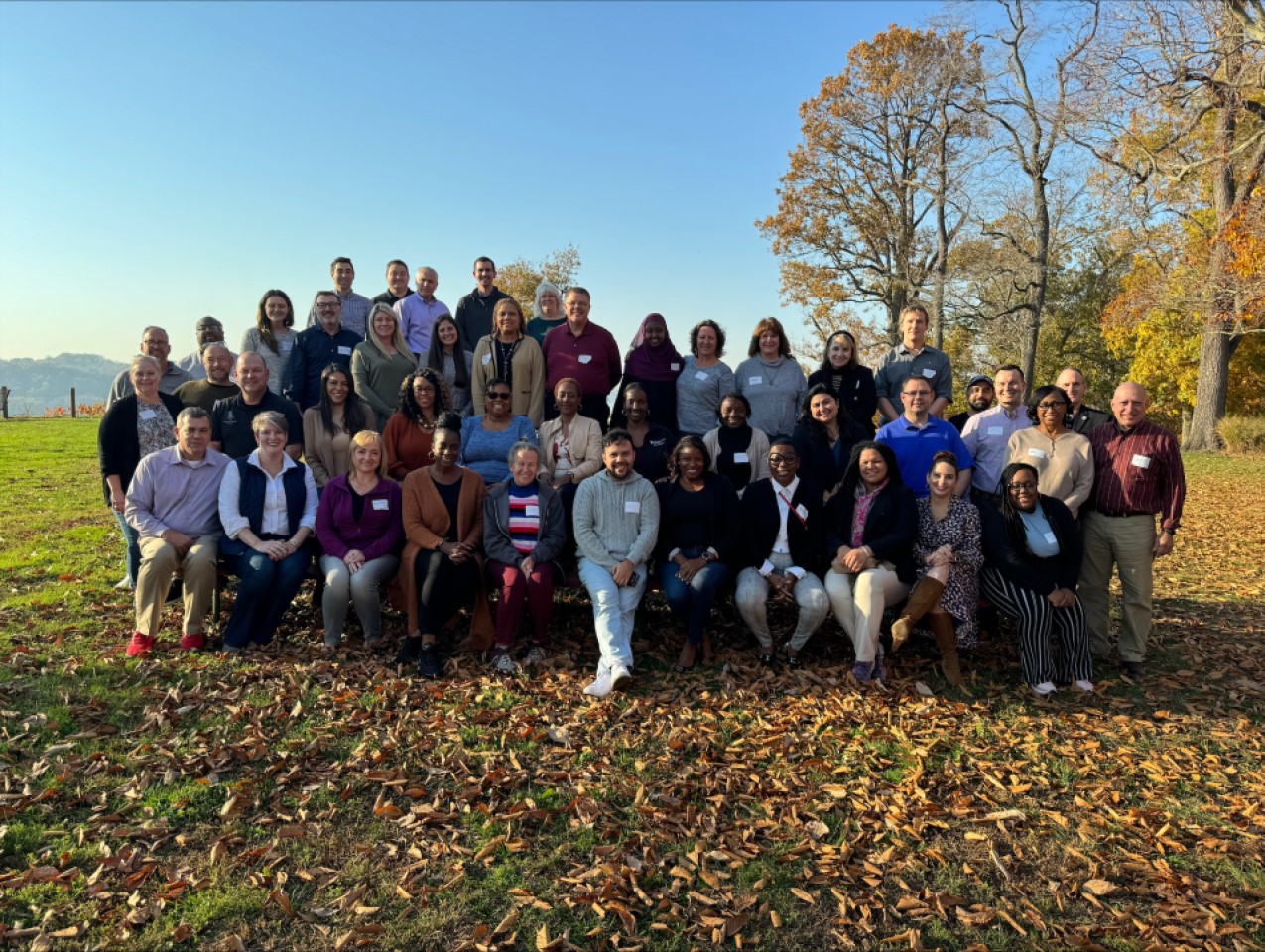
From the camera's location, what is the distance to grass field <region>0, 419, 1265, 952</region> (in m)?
3.25

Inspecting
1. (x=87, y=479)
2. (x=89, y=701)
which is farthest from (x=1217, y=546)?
(x=87, y=479)

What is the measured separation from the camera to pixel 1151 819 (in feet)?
13.4

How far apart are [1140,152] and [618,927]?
21.8m

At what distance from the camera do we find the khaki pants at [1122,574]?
6.12 meters

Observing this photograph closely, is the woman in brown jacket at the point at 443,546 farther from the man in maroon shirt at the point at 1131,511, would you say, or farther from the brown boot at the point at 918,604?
the man in maroon shirt at the point at 1131,511

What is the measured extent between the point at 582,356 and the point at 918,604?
3945mm

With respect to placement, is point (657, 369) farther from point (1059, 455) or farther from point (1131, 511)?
point (1131, 511)

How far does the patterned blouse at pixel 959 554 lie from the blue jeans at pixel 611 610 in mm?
2300

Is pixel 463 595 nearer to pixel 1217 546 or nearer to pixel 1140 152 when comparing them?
pixel 1217 546

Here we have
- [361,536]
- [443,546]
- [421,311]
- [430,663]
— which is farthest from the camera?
[421,311]

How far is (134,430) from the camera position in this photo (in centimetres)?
670

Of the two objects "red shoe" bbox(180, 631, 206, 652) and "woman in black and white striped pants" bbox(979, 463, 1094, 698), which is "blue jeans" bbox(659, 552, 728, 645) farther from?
"red shoe" bbox(180, 631, 206, 652)

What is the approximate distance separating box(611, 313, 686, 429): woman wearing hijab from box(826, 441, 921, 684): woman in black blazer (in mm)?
2145

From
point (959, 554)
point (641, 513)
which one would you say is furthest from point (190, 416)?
point (959, 554)
